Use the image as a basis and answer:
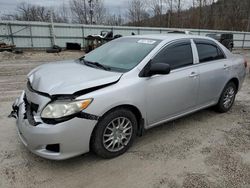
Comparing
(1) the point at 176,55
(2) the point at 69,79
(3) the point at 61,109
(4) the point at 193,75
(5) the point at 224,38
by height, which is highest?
(5) the point at 224,38

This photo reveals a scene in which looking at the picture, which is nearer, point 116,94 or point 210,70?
point 116,94

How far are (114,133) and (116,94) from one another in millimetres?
543

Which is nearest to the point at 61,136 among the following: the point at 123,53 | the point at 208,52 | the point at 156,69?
the point at 156,69

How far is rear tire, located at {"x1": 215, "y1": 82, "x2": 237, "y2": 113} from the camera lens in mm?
4350

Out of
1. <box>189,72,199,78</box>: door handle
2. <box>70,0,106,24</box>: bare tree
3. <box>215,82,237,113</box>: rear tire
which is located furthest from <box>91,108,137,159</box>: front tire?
<box>70,0,106,24</box>: bare tree

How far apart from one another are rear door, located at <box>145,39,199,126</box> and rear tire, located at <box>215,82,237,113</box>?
954 millimetres

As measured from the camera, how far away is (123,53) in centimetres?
341

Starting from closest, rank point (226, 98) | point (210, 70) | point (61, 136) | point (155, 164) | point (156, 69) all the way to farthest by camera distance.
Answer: point (61, 136), point (155, 164), point (156, 69), point (210, 70), point (226, 98)

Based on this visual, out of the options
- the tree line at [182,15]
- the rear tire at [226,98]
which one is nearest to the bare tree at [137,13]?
the tree line at [182,15]

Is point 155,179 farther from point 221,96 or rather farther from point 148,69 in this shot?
point 221,96

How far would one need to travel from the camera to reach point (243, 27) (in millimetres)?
37906

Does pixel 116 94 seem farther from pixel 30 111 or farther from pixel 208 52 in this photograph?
pixel 208 52

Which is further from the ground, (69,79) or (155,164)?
(69,79)

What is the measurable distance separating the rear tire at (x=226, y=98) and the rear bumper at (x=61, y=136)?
293 cm
